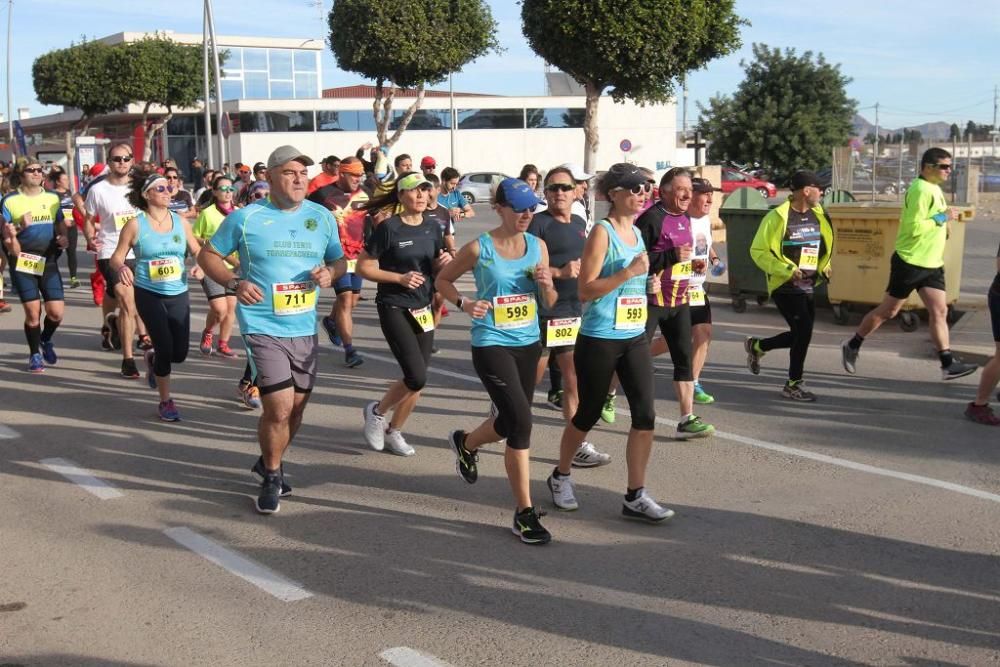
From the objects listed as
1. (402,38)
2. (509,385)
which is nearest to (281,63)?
(402,38)

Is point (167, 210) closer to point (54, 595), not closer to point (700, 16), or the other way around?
point (54, 595)

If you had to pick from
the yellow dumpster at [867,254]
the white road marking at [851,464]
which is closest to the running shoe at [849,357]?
the white road marking at [851,464]

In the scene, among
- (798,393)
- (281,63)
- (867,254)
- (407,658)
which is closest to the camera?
(407,658)

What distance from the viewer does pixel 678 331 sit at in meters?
7.32

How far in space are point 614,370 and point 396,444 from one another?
1999 millimetres

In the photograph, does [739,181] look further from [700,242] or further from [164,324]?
[164,324]

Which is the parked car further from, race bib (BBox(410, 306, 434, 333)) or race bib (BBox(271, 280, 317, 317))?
race bib (BBox(271, 280, 317, 317))

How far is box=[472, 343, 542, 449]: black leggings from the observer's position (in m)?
5.47

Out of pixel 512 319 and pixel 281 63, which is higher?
pixel 281 63

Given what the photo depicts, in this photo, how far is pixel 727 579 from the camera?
4.94 metres

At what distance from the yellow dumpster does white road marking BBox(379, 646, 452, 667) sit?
352 inches

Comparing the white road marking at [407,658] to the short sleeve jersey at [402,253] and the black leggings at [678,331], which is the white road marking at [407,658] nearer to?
the short sleeve jersey at [402,253]

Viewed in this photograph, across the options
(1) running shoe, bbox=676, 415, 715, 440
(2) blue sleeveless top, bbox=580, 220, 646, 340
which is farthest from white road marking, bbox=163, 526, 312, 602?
(1) running shoe, bbox=676, 415, 715, 440

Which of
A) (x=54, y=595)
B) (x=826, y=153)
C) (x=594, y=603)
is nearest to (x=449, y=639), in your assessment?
(x=594, y=603)
